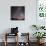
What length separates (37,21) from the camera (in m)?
7.25

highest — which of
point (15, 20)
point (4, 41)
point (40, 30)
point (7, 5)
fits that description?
point (7, 5)

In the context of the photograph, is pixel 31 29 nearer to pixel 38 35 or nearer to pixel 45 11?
pixel 38 35

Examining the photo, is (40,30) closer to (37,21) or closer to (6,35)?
(37,21)

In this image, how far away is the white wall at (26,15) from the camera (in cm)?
720

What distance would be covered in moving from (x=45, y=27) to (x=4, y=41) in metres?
2.02

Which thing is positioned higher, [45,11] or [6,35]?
[45,11]

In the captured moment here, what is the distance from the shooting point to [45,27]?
7234 millimetres

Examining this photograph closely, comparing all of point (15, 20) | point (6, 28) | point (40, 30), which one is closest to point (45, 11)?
point (40, 30)

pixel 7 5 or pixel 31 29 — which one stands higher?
pixel 7 5

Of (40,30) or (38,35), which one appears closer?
(38,35)

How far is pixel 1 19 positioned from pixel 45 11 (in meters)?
2.09

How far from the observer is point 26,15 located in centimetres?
723

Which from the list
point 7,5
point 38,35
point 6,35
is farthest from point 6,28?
point 38,35

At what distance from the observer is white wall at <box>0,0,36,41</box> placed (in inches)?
283
